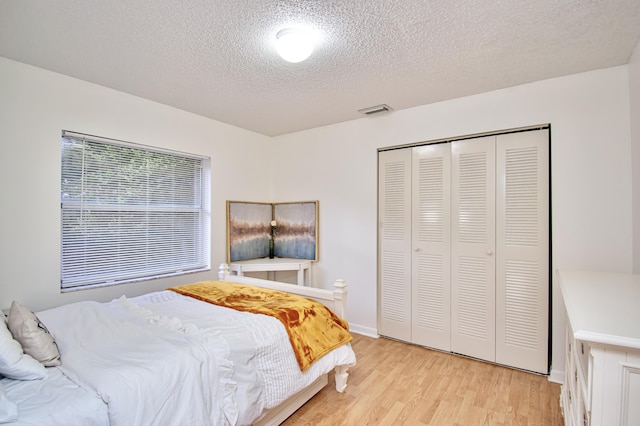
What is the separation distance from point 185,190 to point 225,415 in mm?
2472

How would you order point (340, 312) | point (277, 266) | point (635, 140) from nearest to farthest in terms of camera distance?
point (635, 140)
point (340, 312)
point (277, 266)

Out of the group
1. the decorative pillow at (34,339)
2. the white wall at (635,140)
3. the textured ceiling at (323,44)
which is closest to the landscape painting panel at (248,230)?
the textured ceiling at (323,44)

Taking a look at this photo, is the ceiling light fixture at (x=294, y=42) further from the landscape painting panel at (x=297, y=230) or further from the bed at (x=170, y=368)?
the landscape painting panel at (x=297, y=230)

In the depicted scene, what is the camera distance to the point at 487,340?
2818 mm

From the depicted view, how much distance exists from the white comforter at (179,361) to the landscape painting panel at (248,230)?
1.56 meters

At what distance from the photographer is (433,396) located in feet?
7.53

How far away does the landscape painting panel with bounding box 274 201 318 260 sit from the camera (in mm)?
3951

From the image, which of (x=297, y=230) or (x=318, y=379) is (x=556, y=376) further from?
(x=297, y=230)

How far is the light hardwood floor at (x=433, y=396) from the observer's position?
2.04 meters

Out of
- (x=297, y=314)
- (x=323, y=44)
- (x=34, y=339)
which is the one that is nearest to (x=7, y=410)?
(x=34, y=339)

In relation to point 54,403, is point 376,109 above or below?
above

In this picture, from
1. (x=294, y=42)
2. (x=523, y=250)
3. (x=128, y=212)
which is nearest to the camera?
(x=294, y=42)

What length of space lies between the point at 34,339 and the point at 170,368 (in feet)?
2.18

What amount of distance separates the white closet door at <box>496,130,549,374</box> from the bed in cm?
151
